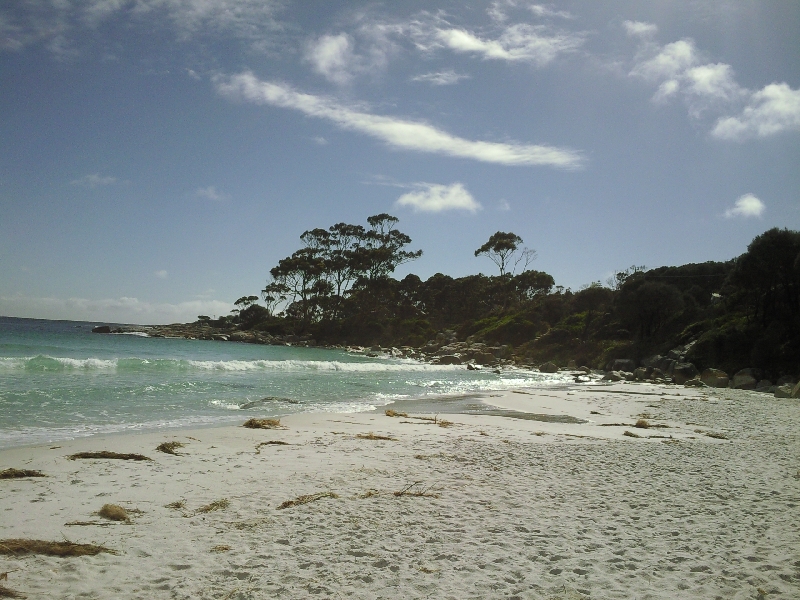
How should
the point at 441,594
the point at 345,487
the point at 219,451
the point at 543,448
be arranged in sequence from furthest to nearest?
the point at 543,448, the point at 219,451, the point at 345,487, the point at 441,594

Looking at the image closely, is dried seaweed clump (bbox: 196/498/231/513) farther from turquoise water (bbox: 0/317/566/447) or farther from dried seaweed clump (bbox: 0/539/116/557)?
turquoise water (bbox: 0/317/566/447)

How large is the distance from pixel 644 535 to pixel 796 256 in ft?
97.6

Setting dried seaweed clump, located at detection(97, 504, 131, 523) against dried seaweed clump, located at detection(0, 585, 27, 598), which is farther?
dried seaweed clump, located at detection(97, 504, 131, 523)

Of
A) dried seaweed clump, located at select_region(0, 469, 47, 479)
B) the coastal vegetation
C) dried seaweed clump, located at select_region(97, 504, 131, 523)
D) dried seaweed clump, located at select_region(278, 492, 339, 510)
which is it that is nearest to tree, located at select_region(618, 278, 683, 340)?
the coastal vegetation

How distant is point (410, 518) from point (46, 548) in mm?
3123

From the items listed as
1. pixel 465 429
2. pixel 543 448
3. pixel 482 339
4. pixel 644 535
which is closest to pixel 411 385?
pixel 465 429

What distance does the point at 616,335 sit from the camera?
45625 mm

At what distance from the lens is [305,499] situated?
5840 mm

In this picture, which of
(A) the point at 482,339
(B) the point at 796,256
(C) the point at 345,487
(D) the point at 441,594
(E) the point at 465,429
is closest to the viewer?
(D) the point at 441,594

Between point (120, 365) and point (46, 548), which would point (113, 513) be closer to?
point (46, 548)

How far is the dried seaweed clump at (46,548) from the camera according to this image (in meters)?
4.26

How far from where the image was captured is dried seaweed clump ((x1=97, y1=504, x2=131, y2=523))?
5.08 meters

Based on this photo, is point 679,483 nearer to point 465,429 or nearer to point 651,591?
point 651,591

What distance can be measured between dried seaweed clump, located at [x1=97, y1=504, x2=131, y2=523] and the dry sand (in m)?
0.09
